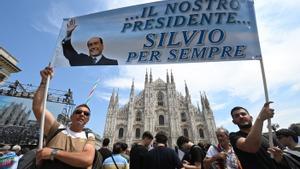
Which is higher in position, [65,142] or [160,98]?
[160,98]

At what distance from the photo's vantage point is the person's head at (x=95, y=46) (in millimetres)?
3067

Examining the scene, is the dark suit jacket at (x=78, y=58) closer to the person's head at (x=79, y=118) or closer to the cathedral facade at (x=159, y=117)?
the person's head at (x=79, y=118)

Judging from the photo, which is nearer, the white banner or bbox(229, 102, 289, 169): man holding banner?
bbox(229, 102, 289, 169): man holding banner

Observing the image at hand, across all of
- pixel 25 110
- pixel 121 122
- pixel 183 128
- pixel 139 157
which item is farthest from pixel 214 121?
pixel 139 157

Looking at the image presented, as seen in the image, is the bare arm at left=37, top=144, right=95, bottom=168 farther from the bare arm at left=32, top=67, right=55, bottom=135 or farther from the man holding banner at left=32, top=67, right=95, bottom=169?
the bare arm at left=32, top=67, right=55, bottom=135

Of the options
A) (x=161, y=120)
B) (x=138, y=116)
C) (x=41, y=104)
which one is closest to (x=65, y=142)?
(x=41, y=104)

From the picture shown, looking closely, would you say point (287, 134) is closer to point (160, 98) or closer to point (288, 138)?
point (288, 138)

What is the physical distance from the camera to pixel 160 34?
3.01 m

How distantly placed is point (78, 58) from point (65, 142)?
4.66 ft

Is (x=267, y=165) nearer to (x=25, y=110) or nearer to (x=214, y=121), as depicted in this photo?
(x=25, y=110)

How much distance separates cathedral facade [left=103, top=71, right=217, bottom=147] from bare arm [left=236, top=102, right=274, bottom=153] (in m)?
34.1

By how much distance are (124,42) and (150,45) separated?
394 millimetres

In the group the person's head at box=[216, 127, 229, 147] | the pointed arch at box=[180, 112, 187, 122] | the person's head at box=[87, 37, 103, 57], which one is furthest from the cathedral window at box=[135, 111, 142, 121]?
the person's head at box=[87, 37, 103, 57]

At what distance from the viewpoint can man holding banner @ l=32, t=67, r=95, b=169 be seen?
170 cm
